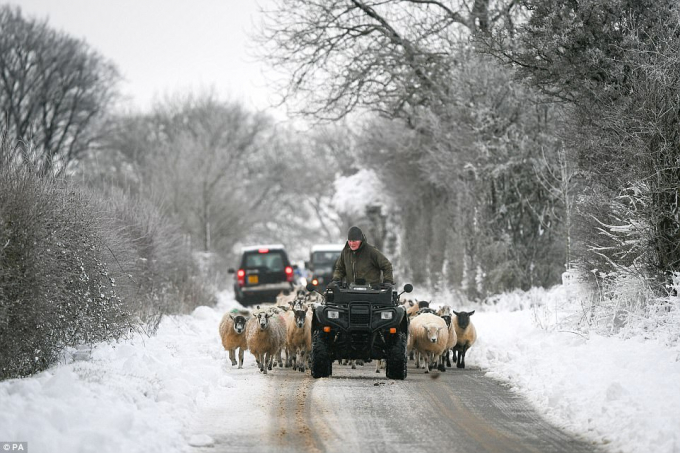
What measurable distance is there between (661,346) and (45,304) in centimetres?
840

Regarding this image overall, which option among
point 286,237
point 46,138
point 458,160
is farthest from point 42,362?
point 286,237

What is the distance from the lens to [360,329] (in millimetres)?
14594

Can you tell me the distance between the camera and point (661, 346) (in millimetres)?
13031

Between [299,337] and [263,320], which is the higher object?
[263,320]

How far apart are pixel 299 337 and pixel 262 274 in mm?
16990

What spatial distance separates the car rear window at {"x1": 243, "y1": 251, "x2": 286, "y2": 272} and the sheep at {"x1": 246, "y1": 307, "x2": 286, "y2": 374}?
17.2m

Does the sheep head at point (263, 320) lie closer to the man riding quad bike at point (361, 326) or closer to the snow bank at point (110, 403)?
the man riding quad bike at point (361, 326)

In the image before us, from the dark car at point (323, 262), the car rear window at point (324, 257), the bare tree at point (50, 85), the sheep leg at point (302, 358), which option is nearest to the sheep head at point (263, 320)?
the sheep leg at point (302, 358)

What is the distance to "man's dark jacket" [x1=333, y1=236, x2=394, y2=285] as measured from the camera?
15.5 meters

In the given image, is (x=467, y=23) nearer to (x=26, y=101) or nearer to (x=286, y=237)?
(x=26, y=101)

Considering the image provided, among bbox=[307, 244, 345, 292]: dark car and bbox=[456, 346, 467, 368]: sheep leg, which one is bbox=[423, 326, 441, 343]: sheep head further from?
bbox=[307, 244, 345, 292]: dark car

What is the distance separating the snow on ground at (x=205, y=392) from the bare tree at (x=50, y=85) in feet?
119

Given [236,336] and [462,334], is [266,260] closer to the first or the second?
[236,336]

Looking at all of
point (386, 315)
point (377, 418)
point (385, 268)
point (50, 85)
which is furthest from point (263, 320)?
point (50, 85)
